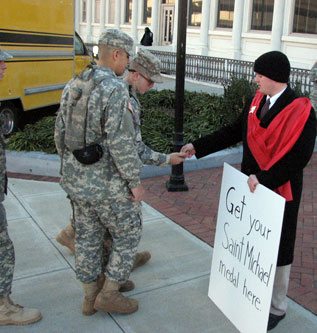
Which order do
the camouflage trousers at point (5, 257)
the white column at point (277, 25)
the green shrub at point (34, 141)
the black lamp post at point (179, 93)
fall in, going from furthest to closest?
the white column at point (277, 25)
the green shrub at point (34, 141)
the black lamp post at point (179, 93)
the camouflage trousers at point (5, 257)

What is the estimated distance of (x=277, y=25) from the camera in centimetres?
1878

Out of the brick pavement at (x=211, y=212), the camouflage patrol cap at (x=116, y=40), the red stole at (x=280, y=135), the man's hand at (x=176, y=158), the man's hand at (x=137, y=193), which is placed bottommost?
the brick pavement at (x=211, y=212)

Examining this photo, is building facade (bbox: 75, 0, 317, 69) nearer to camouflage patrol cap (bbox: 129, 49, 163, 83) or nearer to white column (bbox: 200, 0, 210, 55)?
white column (bbox: 200, 0, 210, 55)

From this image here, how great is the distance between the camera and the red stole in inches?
113

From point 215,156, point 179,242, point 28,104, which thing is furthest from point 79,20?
point 179,242

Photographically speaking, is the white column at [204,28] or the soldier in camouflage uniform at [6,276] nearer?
the soldier in camouflage uniform at [6,276]

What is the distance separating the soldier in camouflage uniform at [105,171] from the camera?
2.94 m

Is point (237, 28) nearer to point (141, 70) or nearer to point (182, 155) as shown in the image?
point (182, 155)

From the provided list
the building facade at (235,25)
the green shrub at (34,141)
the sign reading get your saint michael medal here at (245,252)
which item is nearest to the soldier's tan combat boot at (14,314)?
the sign reading get your saint michael medal here at (245,252)

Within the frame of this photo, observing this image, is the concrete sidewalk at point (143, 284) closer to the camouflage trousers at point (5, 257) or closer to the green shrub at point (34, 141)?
the camouflage trousers at point (5, 257)

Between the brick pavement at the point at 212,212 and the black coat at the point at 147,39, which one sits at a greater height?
the black coat at the point at 147,39

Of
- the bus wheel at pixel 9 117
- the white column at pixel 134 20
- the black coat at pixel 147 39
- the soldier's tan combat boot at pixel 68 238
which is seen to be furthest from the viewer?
the white column at pixel 134 20

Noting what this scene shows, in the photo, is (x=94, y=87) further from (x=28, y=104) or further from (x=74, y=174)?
(x=28, y=104)

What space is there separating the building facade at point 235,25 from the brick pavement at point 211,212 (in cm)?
1220
